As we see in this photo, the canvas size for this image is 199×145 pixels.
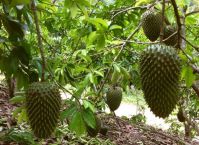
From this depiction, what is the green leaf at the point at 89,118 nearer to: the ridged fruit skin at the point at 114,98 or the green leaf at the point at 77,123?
the green leaf at the point at 77,123

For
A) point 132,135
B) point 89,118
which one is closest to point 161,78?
point 89,118

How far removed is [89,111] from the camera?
1.97 meters

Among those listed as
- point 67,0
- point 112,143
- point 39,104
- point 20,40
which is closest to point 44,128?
point 39,104

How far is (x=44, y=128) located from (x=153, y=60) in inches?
18.9

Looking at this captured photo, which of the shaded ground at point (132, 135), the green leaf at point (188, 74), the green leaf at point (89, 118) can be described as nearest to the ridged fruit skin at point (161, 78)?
the green leaf at point (188, 74)

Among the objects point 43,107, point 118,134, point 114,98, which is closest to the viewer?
point 43,107

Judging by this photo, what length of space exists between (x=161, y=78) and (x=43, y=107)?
0.45 m

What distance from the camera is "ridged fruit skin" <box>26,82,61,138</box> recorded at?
4.83ft

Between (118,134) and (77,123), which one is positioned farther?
(118,134)

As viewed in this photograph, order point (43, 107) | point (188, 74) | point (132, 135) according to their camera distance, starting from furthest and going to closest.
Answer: point (132, 135), point (188, 74), point (43, 107)

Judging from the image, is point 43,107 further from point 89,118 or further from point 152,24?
point 152,24

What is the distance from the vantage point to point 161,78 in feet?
4.26

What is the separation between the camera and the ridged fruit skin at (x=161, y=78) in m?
1.30

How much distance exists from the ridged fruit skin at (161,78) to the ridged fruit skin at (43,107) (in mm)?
359
